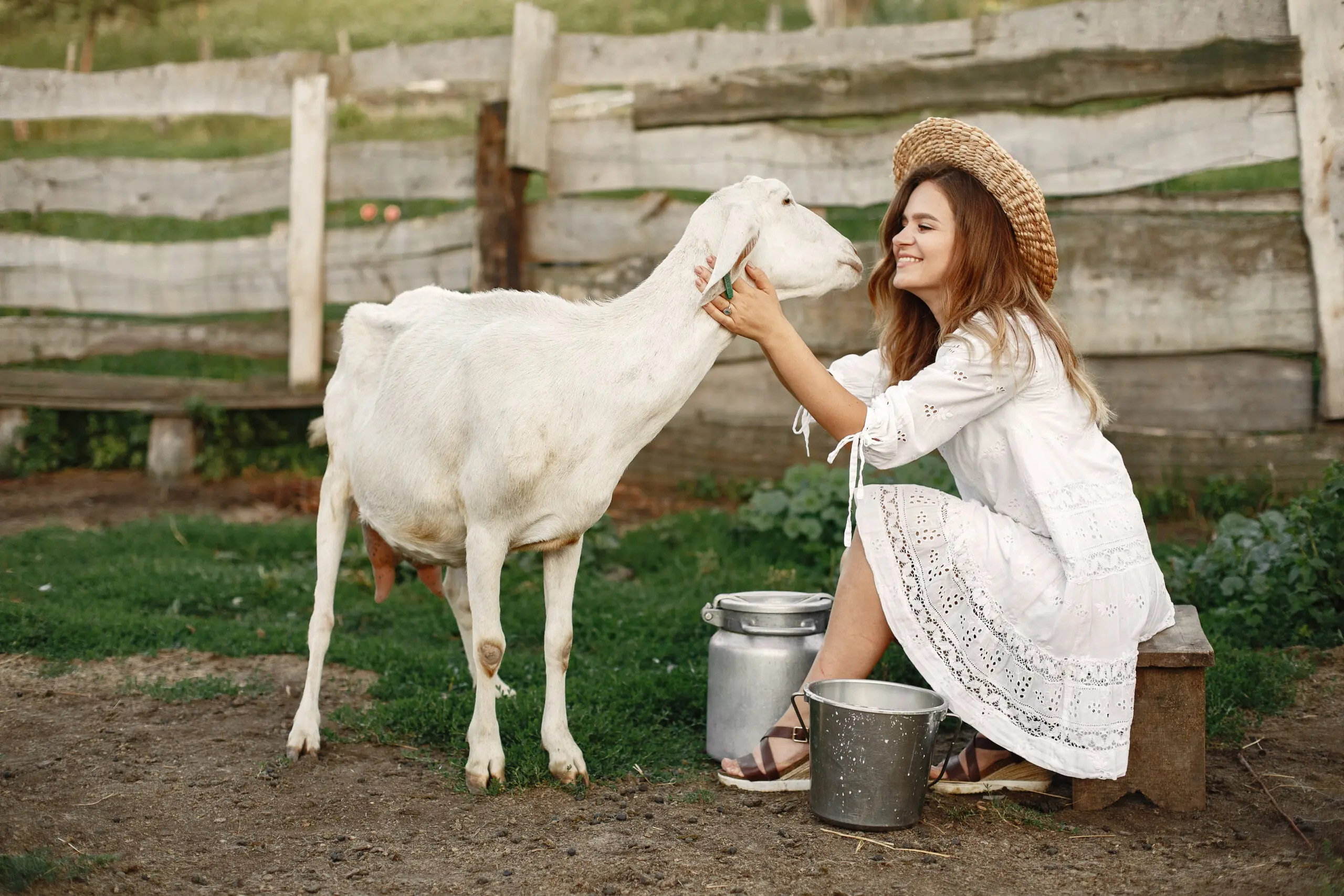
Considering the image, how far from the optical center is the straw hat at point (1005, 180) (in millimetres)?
3301

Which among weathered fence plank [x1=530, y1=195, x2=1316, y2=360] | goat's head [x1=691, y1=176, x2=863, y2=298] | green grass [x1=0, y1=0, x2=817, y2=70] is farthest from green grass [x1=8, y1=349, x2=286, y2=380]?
green grass [x1=0, y1=0, x2=817, y2=70]

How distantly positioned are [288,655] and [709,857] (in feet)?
8.01

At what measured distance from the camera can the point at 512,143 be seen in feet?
24.1

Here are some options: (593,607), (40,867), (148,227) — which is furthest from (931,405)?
(148,227)

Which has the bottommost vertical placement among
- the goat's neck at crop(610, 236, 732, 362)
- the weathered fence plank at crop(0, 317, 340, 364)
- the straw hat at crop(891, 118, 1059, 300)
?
the weathered fence plank at crop(0, 317, 340, 364)

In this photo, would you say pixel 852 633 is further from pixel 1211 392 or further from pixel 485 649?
pixel 1211 392

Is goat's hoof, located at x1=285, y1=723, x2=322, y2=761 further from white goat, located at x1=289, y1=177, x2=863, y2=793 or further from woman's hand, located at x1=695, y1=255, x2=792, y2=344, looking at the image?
woman's hand, located at x1=695, y1=255, x2=792, y2=344

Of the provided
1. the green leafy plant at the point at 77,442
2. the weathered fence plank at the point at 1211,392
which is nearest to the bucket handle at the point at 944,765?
the weathered fence plank at the point at 1211,392

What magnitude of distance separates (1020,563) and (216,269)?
6839 millimetres

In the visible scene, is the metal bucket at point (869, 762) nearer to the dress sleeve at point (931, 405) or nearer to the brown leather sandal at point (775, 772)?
the brown leather sandal at point (775, 772)

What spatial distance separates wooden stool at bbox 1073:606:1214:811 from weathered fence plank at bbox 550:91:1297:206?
3.96m

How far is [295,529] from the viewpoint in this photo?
258 inches

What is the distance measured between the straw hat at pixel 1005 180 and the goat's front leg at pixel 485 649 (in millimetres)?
1619

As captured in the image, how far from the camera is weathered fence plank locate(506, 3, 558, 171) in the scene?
24.1 feet
